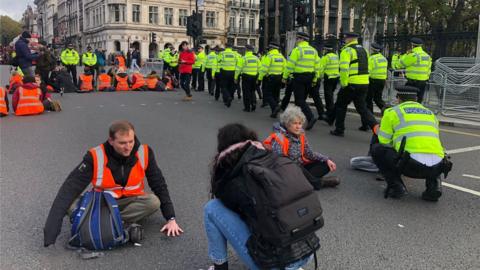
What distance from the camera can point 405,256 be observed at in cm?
380

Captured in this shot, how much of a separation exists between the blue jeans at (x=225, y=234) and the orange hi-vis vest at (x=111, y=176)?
1.10 metres

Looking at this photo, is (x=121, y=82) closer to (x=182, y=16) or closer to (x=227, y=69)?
(x=227, y=69)

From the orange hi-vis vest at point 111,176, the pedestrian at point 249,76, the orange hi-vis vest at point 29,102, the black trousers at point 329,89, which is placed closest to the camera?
the orange hi-vis vest at point 111,176

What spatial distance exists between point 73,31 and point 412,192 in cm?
10773

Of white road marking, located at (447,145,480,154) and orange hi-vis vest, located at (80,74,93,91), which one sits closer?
white road marking, located at (447,145,480,154)

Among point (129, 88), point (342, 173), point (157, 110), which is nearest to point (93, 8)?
point (129, 88)

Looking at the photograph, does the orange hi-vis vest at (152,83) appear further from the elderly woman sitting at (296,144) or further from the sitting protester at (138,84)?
the elderly woman sitting at (296,144)

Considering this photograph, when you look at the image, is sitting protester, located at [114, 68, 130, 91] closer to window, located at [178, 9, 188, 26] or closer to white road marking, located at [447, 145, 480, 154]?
white road marking, located at [447, 145, 480, 154]

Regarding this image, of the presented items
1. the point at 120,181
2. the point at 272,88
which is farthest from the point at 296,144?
the point at 272,88

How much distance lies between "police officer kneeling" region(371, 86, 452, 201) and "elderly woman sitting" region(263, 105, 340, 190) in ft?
2.22

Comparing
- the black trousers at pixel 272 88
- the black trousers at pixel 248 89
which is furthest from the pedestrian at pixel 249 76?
the black trousers at pixel 272 88

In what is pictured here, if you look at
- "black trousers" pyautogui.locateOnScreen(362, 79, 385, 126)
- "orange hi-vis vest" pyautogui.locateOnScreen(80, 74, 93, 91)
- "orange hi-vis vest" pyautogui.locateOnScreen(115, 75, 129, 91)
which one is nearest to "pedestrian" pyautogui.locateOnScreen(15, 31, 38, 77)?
"orange hi-vis vest" pyautogui.locateOnScreen(80, 74, 93, 91)

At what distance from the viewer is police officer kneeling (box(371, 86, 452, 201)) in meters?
5.01

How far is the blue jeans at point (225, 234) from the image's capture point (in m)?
3.00
